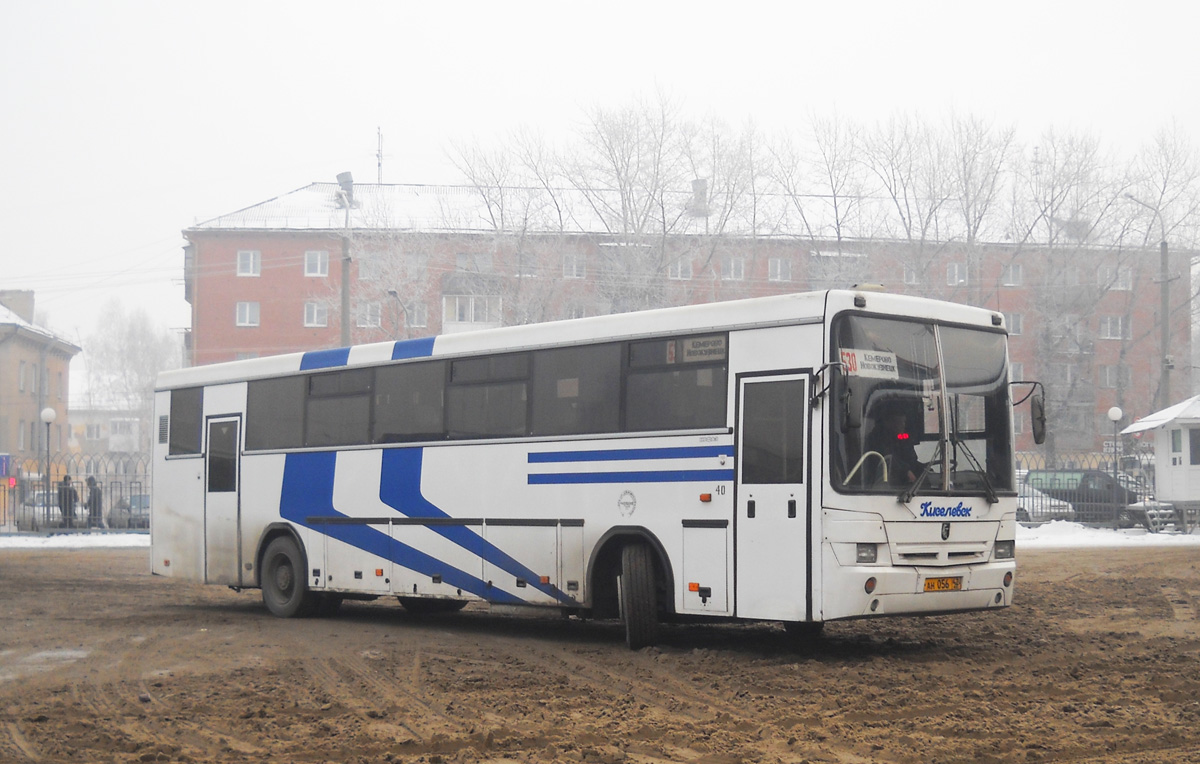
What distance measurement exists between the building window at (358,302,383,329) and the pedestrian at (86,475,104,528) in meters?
17.5

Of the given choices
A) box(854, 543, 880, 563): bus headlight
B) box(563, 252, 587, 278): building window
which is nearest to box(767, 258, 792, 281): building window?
box(563, 252, 587, 278): building window

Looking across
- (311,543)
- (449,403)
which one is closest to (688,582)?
(449,403)

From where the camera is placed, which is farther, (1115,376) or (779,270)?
(1115,376)

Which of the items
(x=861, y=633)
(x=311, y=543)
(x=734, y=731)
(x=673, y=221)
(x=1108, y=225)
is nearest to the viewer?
(x=734, y=731)

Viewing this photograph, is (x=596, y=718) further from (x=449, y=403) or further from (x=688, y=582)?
(x=449, y=403)

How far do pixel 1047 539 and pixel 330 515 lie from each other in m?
22.1

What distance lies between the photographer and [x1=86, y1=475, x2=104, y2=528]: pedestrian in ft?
124

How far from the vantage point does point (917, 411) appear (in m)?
11.3

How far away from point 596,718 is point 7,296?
280 ft

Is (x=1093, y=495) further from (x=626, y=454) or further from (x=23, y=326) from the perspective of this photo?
(x=23, y=326)

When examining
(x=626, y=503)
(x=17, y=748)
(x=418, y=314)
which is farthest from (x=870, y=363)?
(x=418, y=314)

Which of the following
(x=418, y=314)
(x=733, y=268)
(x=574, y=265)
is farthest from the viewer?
(x=418, y=314)

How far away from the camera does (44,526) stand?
37.7 meters

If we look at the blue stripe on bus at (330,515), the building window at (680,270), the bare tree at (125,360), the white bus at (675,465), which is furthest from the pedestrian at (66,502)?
the bare tree at (125,360)
